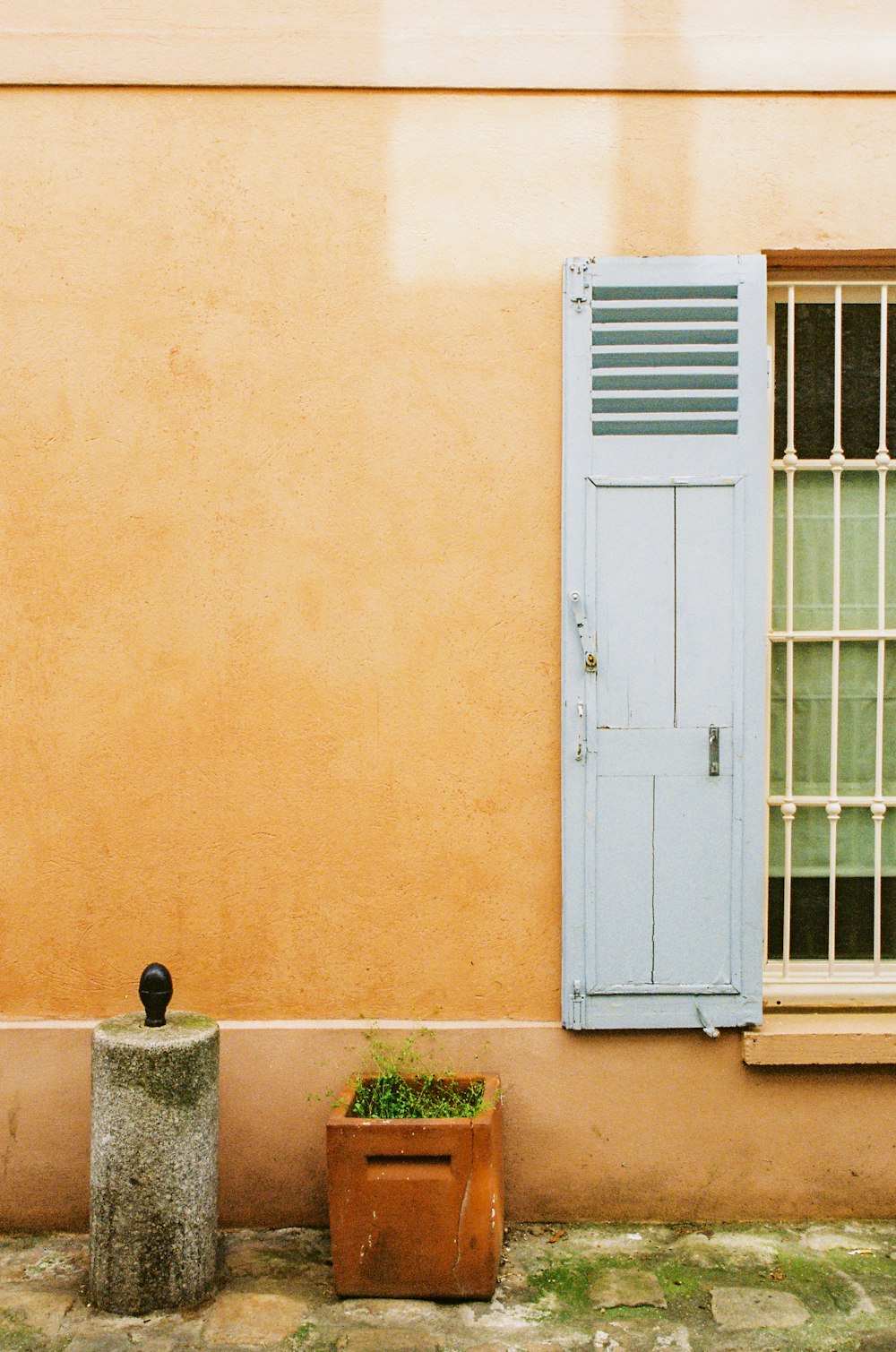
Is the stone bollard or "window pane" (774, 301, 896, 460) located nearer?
the stone bollard

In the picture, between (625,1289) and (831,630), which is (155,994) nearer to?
(625,1289)

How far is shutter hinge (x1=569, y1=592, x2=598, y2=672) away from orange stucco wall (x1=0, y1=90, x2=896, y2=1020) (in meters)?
0.09

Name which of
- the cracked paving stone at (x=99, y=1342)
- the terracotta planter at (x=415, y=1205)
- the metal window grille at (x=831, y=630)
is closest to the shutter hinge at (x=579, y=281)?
the metal window grille at (x=831, y=630)

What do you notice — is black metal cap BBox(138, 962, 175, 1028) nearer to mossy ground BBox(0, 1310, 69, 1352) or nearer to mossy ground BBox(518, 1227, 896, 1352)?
mossy ground BBox(0, 1310, 69, 1352)

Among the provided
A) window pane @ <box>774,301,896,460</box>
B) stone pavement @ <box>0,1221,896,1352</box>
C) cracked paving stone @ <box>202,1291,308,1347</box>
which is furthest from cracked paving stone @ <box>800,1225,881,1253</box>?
window pane @ <box>774,301,896,460</box>

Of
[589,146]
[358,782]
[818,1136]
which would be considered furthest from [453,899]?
[589,146]

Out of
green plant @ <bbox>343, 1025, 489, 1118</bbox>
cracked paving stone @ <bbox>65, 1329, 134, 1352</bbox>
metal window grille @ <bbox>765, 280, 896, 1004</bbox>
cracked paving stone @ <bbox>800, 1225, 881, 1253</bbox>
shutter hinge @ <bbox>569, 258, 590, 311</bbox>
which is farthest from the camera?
metal window grille @ <bbox>765, 280, 896, 1004</bbox>

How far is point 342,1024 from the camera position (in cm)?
366

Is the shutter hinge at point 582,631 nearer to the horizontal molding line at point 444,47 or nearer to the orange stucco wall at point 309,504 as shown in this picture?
the orange stucco wall at point 309,504

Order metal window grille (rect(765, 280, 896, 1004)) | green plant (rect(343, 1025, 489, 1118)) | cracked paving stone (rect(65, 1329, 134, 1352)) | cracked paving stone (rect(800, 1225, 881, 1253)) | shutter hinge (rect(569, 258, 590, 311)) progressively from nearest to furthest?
1. cracked paving stone (rect(65, 1329, 134, 1352))
2. green plant (rect(343, 1025, 489, 1118))
3. cracked paving stone (rect(800, 1225, 881, 1253))
4. shutter hinge (rect(569, 258, 590, 311))
5. metal window grille (rect(765, 280, 896, 1004))

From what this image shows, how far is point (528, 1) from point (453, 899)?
2849 mm

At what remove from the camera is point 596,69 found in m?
3.62

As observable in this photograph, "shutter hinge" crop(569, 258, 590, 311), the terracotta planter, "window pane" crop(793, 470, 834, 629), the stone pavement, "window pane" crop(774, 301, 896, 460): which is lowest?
the stone pavement

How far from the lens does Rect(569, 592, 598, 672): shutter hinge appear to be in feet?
11.8
